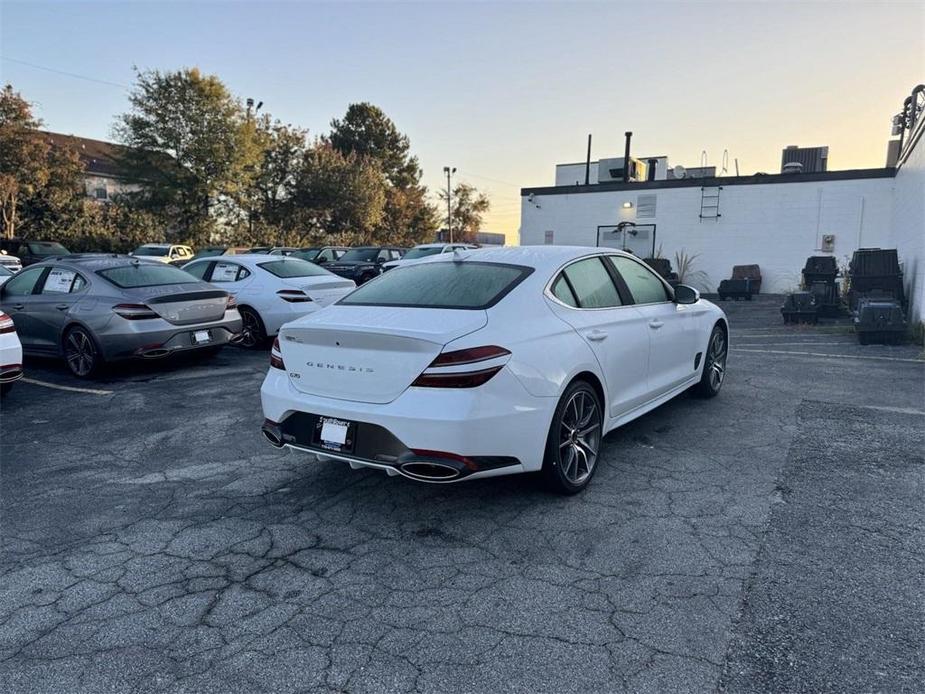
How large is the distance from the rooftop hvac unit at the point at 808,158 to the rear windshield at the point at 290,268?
66.1 feet

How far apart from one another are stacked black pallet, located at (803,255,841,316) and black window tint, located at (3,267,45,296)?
13.9 meters

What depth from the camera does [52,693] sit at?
221 centimetres

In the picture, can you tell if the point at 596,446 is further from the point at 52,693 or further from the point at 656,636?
the point at 52,693

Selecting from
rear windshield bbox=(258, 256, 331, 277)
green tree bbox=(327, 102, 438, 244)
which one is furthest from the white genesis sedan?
green tree bbox=(327, 102, 438, 244)

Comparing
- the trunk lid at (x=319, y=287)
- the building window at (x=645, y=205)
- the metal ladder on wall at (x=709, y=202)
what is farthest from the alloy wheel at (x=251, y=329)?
the metal ladder on wall at (x=709, y=202)

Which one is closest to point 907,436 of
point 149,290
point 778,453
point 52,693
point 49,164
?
point 778,453

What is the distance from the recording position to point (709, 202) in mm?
21547

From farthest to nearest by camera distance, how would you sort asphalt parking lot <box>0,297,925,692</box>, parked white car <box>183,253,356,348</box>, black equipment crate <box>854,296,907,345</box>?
black equipment crate <box>854,296,907,345</box> < parked white car <box>183,253,356,348</box> < asphalt parking lot <box>0,297,925,692</box>

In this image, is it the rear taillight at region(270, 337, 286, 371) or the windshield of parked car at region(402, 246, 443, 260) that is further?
the windshield of parked car at region(402, 246, 443, 260)

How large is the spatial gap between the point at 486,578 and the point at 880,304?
A: 9748mm

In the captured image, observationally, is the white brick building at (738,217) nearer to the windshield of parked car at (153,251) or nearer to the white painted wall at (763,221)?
the white painted wall at (763,221)

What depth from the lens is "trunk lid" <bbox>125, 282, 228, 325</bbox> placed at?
7312mm

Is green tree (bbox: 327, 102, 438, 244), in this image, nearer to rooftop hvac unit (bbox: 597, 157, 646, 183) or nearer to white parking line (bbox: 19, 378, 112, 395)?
rooftop hvac unit (bbox: 597, 157, 646, 183)

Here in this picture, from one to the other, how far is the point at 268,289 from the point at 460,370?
6.66 metres
